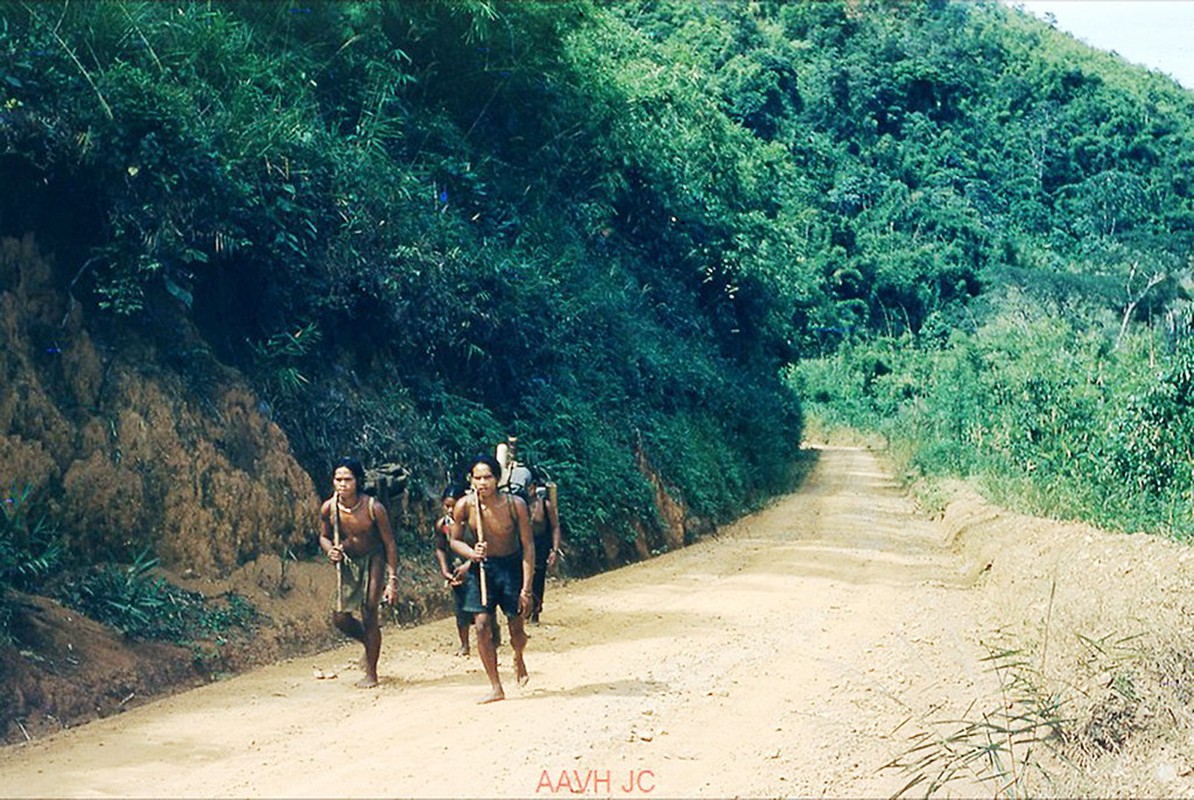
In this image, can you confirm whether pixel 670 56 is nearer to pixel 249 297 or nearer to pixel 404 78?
pixel 404 78

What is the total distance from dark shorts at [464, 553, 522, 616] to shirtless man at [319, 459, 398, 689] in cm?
64

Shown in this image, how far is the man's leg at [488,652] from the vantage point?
951 cm

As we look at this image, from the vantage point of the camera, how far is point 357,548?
1017cm

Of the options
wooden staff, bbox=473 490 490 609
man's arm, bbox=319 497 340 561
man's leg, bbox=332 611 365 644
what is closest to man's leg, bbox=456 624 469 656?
man's leg, bbox=332 611 365 644

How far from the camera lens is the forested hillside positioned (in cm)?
1197

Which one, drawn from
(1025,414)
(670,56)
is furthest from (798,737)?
(670,56)

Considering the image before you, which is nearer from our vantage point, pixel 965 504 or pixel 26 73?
pixel 26 73

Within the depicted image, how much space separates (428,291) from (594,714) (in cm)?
804

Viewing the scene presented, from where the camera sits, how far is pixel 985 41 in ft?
238

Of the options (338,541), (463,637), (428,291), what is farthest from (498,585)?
(428,291)

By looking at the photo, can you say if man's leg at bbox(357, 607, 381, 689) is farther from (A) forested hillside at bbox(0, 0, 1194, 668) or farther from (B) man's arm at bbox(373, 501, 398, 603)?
(A) forested hillside at bbox(0, 0, 1194, 668)

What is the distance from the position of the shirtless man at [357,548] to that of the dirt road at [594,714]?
0.64m

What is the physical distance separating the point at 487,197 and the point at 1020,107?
54579 mm

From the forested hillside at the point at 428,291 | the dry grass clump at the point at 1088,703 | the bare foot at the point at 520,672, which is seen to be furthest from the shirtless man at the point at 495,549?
the forested hillside at the point at 428,291
